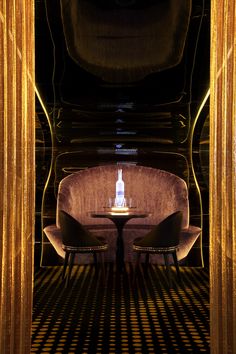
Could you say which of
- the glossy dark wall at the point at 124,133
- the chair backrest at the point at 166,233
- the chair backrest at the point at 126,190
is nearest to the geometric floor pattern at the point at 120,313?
the chair backrest at the point at 166,233

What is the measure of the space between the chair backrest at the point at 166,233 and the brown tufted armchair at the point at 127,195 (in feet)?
4.04


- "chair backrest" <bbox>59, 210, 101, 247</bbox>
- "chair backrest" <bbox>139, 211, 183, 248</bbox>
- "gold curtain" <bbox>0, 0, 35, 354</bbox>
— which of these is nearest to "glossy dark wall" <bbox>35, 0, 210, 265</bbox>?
"chair backrest" <bbox>59, 210, 101, 247</bbox>

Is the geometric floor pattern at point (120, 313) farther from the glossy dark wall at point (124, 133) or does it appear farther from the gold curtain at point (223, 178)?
the glossy dark wall at point (124, 133)

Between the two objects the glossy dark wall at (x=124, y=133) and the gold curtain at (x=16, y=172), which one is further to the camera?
the glossy dark wall at (x=124, y=133)

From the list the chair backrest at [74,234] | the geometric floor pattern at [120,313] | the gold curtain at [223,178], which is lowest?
the geometric floor pattern at [120,313]

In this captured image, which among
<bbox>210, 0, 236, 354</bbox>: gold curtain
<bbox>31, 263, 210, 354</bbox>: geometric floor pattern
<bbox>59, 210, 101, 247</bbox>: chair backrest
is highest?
<bbox>210, 0, 236, 354</bbox>: gold curtain

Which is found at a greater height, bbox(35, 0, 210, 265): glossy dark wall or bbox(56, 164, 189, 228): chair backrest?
bbox(35, 0, 210, 265): glossy dark wall

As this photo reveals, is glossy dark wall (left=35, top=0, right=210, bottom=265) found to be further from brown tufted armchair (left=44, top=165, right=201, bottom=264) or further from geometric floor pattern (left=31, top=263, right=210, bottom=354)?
geometric floor pattern (left=31, top=263, right=210, bottom=354)

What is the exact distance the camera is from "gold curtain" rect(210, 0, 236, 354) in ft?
8.55

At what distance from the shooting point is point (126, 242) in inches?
276

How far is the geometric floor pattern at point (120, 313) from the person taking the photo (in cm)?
362

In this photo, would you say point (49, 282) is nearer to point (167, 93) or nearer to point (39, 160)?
point (39, 160)

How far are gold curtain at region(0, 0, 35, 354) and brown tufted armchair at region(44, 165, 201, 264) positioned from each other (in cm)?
403

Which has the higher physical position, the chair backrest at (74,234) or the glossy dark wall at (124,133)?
the glossy dark wall at (124,133)
